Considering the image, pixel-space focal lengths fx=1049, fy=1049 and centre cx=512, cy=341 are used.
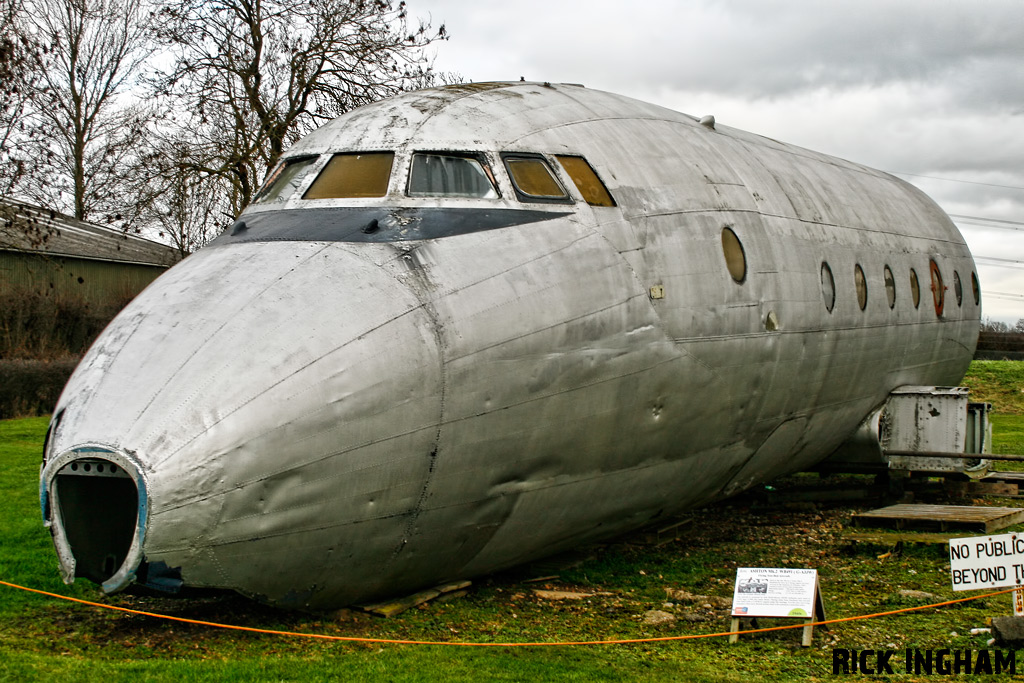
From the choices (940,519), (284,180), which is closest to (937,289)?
(940,519)

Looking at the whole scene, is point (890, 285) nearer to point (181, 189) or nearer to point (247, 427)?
point (247, 427)

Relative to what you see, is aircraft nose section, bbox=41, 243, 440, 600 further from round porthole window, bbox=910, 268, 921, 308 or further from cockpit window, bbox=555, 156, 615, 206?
round porthole window, bbox=910, 268, 921, 308

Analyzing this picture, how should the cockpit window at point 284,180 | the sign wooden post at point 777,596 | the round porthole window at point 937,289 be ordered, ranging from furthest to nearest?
the round porthole window at point 937,289
the cockpit window at point 284,180
the sign wooden post at point 777,596

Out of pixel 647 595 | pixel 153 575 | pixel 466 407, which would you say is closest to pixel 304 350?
pixel 466 407

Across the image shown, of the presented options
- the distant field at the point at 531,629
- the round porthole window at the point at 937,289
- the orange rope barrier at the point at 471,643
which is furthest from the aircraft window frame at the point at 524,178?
the round porthole window at the point at 937,289

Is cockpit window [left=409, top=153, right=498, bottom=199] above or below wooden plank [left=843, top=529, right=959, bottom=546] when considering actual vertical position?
above

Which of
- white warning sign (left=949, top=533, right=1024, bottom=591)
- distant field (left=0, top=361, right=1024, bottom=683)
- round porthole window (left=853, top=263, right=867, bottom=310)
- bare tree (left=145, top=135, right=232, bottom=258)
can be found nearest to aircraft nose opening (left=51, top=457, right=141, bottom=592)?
distant field (left=0, top=361, right=1024, bottom=683)

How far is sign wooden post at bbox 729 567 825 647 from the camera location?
7.11 metres

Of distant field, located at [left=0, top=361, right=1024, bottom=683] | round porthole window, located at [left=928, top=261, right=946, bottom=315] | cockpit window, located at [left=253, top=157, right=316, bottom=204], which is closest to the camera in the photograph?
distant field, located at [left=0, top=361, right=1024, bottom=683]

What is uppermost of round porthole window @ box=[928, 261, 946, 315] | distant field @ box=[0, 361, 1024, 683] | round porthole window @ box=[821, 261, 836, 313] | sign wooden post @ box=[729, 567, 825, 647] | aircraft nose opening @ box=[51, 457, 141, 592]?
round porthole window @ box=[928, 261, 946, 315]

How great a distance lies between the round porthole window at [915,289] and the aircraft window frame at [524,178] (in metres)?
6.22

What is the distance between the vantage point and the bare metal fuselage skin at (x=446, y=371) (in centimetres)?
587

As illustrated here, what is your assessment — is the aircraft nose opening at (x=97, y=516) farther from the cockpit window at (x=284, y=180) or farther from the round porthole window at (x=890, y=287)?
the round porthole window at (x=890, y=287)

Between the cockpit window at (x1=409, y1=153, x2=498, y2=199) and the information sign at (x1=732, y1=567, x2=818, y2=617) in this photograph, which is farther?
the cockpit window at (x1=409, y1=153, x2=498, y2=199)
